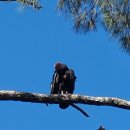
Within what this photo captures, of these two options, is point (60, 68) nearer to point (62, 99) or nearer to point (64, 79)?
point (64, 79)

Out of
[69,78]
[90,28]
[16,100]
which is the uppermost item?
[90,28]

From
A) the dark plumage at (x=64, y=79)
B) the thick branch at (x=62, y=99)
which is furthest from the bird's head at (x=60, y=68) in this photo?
the thick branch at (x=62, y=99)

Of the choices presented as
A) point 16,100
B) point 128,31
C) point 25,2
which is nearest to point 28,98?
point 16,100

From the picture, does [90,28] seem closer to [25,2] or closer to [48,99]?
[25,2]

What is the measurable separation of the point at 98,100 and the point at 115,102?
0.38 ft

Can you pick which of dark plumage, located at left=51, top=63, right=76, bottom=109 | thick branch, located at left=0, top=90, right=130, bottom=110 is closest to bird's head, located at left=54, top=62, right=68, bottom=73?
dark plumage, located at left=51, top=63, right=76, bottom=109

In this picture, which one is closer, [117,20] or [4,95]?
[4,95]

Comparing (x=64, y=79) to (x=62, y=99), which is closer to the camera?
(x=62, y=99)

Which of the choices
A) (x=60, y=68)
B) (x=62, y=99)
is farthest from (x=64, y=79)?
(x=62, y=99)

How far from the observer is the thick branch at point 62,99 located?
280 centimetres

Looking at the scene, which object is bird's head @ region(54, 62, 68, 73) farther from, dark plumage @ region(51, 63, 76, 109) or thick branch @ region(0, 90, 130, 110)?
thick branch @ region(0, 90, 130, 110)

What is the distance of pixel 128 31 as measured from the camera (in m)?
3.51

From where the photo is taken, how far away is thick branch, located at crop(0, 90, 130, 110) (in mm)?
2797

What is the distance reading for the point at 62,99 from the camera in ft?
9.82
